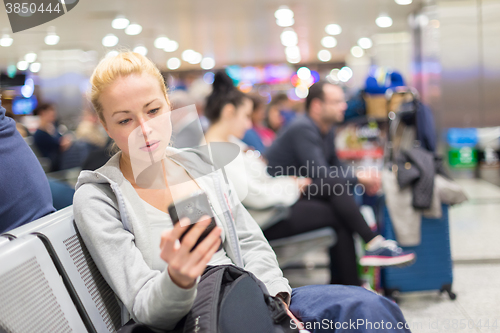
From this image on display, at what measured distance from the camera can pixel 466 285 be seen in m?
2.85

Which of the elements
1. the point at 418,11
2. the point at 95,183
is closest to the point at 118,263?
the point at 95,183

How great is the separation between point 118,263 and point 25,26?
5.37 feet

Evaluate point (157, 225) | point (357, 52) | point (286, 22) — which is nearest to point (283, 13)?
point (286, 22)

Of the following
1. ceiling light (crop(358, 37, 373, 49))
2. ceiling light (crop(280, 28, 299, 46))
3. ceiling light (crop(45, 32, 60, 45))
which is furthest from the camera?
ceiling light (crop(358, 37, 373, 49))

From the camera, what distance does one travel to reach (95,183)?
1146mm

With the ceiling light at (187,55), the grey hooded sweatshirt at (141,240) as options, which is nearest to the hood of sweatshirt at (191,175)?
the grey hooded sweatshirt at (141,240)

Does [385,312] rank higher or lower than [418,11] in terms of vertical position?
lower

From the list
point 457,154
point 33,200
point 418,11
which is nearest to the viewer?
point 33,200

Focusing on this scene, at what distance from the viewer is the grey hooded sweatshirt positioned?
93 cm

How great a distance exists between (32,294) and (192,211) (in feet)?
1.33

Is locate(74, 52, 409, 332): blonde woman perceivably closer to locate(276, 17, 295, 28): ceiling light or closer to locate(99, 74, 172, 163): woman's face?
locate(99, 74, 172, 163): woman's face

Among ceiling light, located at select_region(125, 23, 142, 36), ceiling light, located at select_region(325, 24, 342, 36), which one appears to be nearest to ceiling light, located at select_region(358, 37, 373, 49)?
ceiling light, located at select_region(325, 24, 342, 36)

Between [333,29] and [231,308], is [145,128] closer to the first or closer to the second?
[231,308]

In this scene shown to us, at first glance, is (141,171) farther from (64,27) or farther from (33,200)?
(64,27)
